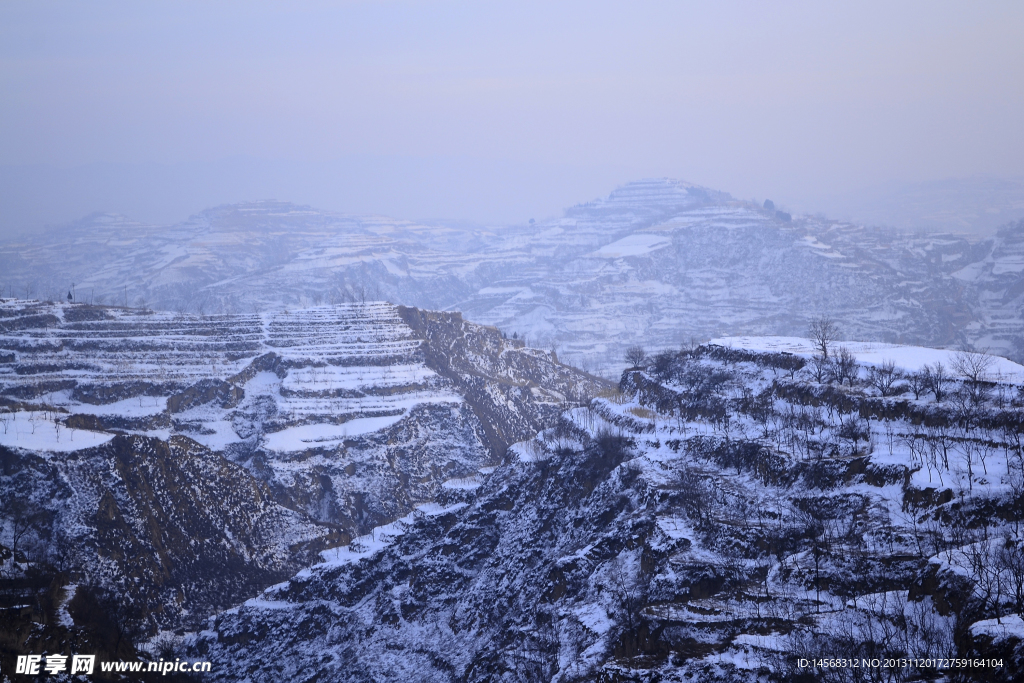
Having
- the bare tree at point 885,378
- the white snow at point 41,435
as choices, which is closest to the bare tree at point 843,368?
the bare tree at point 885,378

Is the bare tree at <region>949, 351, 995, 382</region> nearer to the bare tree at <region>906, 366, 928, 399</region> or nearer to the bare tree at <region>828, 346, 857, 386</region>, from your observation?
the bare tree at <region>906, 366, 928, 399</region>

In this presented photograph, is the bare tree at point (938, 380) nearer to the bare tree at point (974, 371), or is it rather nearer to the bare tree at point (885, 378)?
the bare tree at point (974, 371)

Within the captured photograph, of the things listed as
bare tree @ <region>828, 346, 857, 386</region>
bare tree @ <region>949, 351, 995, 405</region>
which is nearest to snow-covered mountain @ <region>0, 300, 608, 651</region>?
bare tree @ <region>828, 346, 857, 386</region>

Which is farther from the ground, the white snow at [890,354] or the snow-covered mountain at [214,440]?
the white snow at [890,354]

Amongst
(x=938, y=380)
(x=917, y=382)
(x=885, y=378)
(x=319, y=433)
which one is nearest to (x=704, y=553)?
(x=938, y=380)

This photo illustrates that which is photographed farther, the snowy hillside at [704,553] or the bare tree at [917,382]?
the bare tree at [917,382]

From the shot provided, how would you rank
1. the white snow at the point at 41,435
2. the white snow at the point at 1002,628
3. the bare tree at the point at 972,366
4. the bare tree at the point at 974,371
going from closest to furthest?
the white snow at the point at 1002,628 → the bare tree at the point at 974,371 → the bare tree at the point at 972,366 → the white snow at the point at 41,435

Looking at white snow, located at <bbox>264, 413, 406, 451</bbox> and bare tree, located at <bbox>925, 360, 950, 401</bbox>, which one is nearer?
bare tree, located at <bbox>925, 360, 950, 401</bbox>

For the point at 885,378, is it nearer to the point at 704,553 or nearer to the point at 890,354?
the point at 890,354

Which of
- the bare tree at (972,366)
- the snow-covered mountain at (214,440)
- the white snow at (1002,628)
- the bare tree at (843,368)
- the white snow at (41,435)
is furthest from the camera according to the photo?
the white snow at (41,435)
